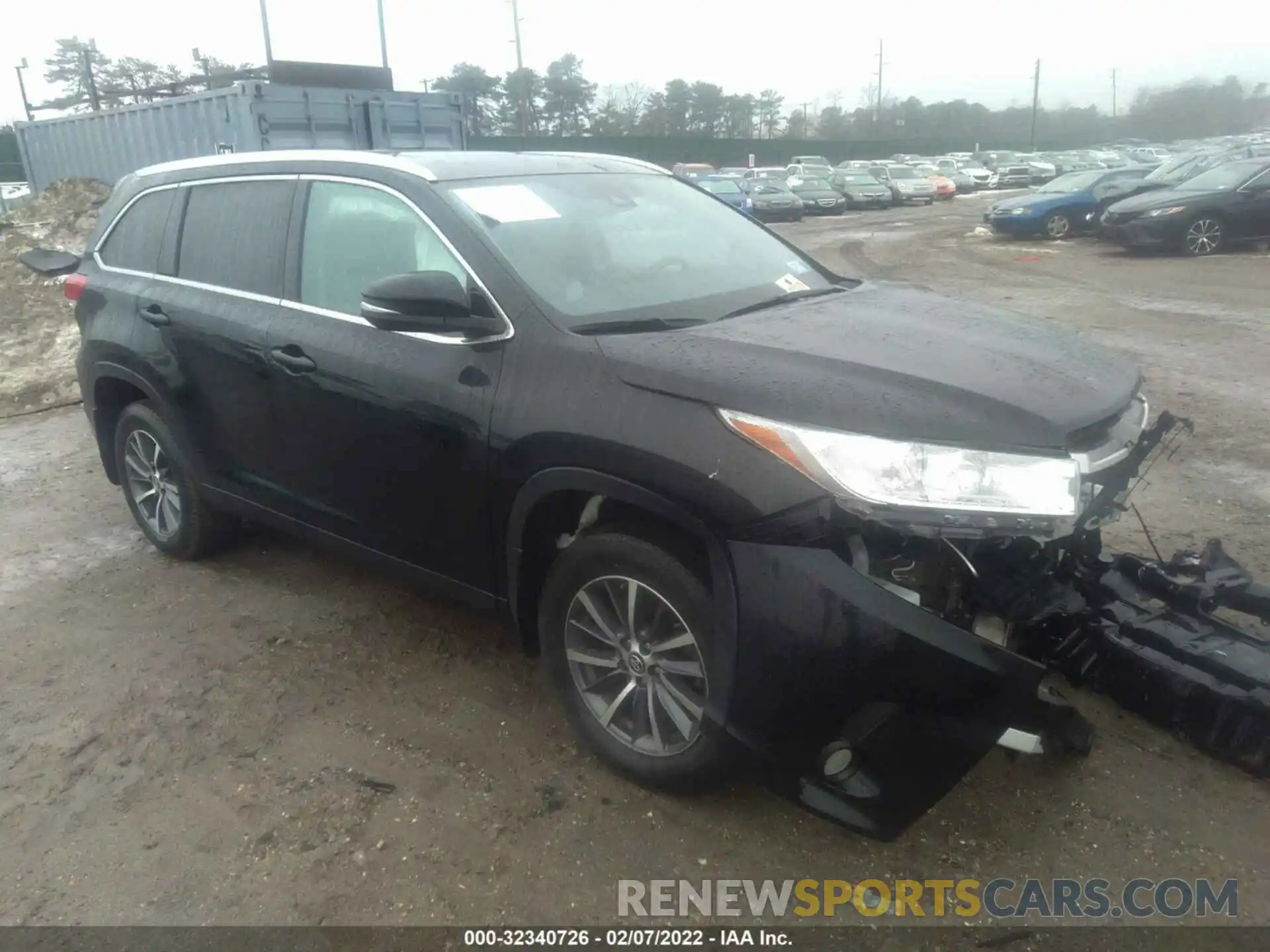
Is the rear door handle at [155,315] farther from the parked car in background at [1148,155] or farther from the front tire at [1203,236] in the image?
the parked car in background at [1148,155]

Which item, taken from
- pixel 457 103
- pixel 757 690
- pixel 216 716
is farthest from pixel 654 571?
pixel 457 103

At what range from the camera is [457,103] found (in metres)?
14.5

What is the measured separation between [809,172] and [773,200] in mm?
5389

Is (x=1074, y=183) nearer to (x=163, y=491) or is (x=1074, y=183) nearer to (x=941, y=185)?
(x=941, y=185)

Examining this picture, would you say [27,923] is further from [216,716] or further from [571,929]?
[571,929]

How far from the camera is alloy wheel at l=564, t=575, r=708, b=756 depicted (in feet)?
8.84

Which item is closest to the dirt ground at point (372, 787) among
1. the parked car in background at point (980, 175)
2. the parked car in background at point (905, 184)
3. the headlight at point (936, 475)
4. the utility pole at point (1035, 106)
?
the headlight at point (936, 475)

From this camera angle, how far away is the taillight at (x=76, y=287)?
474 cm

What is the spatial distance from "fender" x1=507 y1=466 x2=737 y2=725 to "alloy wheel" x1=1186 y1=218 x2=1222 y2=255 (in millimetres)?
15431

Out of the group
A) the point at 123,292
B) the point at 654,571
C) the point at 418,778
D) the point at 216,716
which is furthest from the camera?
the point at 123,292

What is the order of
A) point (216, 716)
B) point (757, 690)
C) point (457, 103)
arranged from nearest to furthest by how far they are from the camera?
point (757, 690)
point (216, 716)
point (457, 103)

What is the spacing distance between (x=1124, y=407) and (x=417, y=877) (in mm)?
2342

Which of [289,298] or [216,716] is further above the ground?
[289,298]

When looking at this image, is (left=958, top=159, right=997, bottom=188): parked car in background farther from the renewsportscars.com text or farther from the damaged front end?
the renewsportscars.com text
